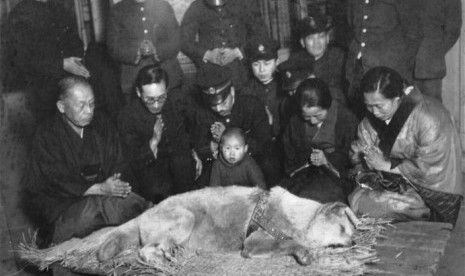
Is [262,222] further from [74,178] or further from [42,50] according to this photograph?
[42,50]

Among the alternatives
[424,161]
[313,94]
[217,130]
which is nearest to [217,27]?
[217,130]

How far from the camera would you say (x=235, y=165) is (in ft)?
15.8

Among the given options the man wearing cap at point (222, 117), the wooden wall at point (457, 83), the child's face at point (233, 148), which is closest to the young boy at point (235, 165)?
the child's face at point (233, 148)

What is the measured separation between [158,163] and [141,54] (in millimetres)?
1268

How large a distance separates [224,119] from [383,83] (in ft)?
5.51

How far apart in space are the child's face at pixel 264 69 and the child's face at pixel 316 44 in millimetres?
381

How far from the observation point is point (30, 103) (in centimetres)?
555

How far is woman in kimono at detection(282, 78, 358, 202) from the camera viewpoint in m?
4.79

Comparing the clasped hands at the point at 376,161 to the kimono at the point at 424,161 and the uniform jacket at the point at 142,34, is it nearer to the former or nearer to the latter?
the kimono at the point at 424,161

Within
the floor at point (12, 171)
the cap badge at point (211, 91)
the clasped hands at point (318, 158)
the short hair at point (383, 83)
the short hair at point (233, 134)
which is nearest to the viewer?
the short hair at point (383, 83)

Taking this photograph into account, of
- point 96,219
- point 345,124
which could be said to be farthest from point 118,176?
point 345,124

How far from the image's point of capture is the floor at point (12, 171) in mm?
4941

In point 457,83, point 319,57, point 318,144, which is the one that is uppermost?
point 319,57

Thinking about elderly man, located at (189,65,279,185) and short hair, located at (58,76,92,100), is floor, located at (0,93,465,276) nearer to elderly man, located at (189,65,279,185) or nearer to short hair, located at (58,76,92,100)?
short hair, located at (58,76,92,100)
